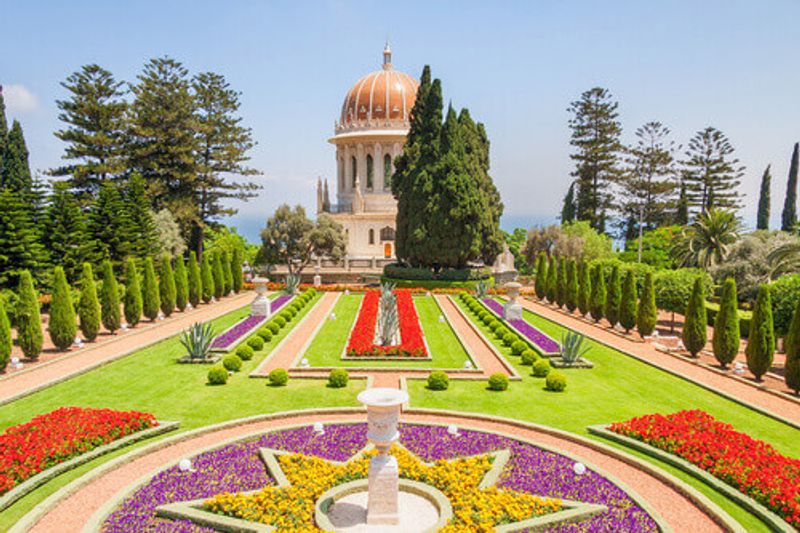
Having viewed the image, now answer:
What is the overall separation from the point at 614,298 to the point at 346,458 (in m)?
18.3

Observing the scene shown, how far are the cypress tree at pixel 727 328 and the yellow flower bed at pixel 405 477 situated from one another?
38.3 ft

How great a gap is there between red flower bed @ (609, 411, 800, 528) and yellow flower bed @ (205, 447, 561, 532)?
3277mm

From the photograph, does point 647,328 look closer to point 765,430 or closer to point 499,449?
point 765,430

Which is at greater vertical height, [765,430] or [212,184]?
[212,184]

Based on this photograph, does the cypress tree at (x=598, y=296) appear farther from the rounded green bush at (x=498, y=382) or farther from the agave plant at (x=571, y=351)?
the rounded green bush at (x=498, y=382)

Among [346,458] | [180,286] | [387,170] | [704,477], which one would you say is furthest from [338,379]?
[387,170]

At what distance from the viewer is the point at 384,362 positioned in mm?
17734

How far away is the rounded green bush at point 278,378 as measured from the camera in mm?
15102

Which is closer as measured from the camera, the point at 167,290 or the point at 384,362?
the point at 384,362

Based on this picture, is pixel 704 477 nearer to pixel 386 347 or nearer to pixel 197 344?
pixel 386 347

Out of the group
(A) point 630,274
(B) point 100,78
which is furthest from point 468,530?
(B) point 100,78

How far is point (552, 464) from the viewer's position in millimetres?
10234

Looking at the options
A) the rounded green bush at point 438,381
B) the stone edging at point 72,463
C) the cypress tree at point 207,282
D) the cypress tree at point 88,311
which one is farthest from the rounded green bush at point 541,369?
the cypress tree at point 207,282

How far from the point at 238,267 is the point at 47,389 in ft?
80.6
